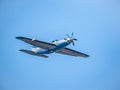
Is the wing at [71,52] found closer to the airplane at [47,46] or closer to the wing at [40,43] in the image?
the airplane at [47,46]

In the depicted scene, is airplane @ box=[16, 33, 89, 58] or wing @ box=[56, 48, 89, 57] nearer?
airplane @ box=[16, 33, 89, 58]

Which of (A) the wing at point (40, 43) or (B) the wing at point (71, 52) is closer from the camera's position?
(A) the wing at point (40, 43)

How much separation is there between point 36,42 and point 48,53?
4.71m

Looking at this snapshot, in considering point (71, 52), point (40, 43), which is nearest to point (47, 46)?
point (40, 43)

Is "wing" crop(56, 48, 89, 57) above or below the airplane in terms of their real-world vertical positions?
above

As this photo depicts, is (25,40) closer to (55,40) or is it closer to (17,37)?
(17,37)

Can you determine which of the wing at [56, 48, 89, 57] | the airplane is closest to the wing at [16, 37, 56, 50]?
the airplane

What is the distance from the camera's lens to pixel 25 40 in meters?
49.6

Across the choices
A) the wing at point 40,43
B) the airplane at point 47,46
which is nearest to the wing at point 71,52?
the airplane at point 47,46

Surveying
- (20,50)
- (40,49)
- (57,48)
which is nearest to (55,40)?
(57,48)

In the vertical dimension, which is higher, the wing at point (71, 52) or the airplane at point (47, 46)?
the wing at point (71, 52)

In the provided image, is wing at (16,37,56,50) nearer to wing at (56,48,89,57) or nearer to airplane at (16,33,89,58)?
airplane at (16,33,89,58)

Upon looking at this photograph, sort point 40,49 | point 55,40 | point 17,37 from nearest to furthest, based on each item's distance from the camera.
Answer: point 17,37
point 55,40
point 40,49

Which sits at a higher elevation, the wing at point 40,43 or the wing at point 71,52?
the wing at point 71,52
